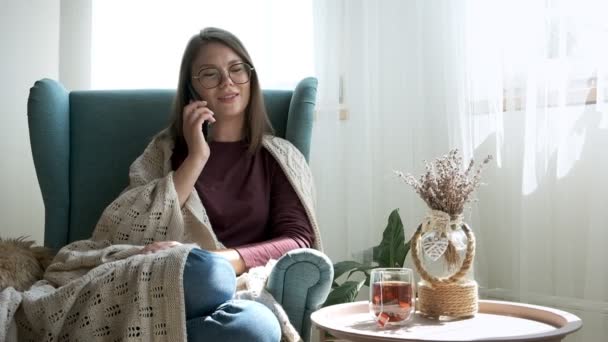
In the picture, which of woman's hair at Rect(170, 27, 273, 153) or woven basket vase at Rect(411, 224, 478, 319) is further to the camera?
woman's hair at Rect(170, 27, 273, 153)

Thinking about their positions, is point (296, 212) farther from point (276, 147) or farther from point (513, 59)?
point (513, 59)

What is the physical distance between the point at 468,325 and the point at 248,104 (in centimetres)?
91

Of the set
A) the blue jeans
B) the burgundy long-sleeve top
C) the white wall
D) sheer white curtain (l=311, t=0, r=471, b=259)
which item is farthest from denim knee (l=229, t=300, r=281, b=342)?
the white wall

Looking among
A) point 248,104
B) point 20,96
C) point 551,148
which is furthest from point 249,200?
point 20,96

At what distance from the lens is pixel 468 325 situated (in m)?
1.43

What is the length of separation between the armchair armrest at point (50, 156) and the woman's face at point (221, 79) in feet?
1.35

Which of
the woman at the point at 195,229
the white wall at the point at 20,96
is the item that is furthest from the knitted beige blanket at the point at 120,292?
the white wall at the point at 20,96

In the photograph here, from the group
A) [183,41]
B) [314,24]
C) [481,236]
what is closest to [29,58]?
[183,41]

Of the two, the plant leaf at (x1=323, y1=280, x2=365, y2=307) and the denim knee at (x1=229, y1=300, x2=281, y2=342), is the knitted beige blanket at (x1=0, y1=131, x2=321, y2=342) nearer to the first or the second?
Answer: the denim knee at (x1=229, y1=300, x2=281, y2=342)

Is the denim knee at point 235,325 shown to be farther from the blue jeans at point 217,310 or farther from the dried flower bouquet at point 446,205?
the dried flower bouquet at point 446,205

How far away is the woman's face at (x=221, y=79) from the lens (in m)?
1.99

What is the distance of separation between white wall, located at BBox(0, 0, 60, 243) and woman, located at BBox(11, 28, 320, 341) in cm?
115

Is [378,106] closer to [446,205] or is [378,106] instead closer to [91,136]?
[91,136]

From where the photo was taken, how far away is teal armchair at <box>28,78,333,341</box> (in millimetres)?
2064
